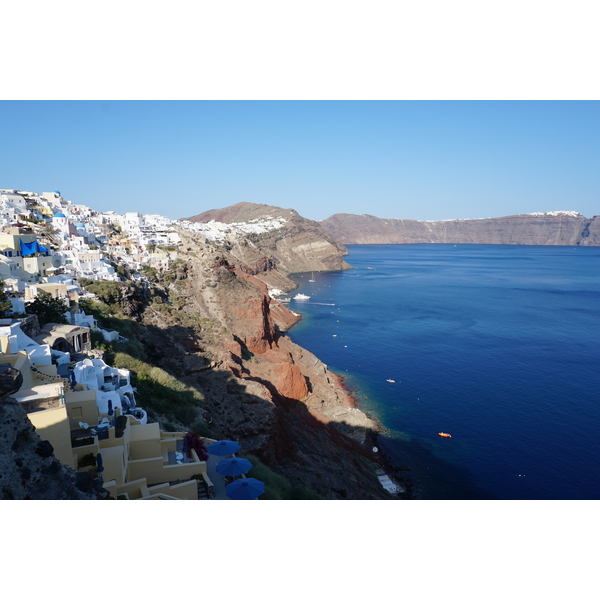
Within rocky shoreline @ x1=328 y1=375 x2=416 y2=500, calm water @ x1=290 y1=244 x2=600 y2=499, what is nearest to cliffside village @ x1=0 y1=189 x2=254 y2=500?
rocky shoreline @ x1=328 y1=375 x2=416 y2=500

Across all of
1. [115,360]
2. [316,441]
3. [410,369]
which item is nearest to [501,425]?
[410,369]

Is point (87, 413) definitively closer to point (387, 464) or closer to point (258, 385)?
point (258, 385)

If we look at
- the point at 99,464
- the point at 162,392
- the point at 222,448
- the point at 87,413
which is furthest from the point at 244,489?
the point at 162,392

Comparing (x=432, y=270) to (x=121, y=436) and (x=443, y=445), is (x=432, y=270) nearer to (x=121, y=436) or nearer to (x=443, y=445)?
(x=443, y=445)

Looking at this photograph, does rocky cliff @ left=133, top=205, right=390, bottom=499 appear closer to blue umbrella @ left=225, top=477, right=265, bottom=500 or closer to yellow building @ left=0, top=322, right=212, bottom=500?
blue umbrella @ left=225, top=477, right=265, bottom=500

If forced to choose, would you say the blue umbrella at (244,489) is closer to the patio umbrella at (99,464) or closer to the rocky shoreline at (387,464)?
the patio umbrella at (99,464)
